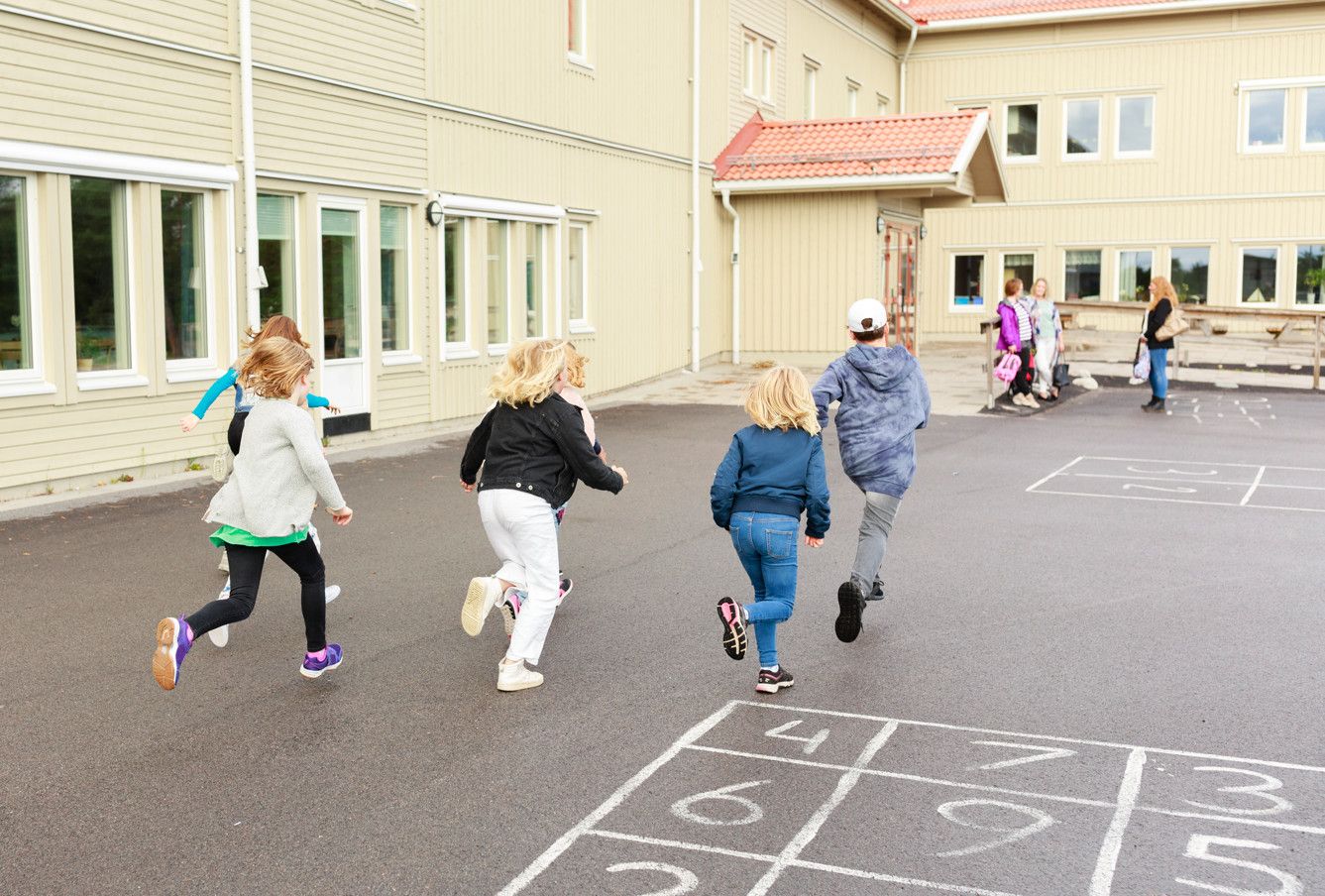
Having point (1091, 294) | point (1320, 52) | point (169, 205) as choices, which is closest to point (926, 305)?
point (1091, 294)

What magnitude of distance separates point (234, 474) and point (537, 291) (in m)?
14.3

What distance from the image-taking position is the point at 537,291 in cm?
2050

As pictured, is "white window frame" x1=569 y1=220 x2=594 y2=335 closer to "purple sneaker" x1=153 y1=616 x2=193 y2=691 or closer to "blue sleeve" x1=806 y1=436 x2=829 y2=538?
"blue sleeve" x1=806 y1=436 x2=829 y2=538

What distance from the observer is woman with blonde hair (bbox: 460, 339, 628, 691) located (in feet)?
21.7

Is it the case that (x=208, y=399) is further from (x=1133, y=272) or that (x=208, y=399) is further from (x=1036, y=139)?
(x=1036, y=139)

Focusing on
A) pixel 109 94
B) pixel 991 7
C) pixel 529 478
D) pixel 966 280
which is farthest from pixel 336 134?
pixel 991 7

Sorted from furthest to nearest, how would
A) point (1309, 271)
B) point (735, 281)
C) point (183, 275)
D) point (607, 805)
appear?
1. point (1309, 271)
2. point (735, 281)
3. point (183, 275)
4. point (607, 805)

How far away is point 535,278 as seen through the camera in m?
20.5

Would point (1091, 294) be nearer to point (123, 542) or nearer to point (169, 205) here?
point (169, 205)

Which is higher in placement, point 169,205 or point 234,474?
point 169,205

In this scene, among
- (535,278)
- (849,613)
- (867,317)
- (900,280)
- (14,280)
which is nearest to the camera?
(849,613)

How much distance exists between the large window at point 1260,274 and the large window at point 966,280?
6.04 m

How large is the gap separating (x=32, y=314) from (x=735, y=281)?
16105 mm

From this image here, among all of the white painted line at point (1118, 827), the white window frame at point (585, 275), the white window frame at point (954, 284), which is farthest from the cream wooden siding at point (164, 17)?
the white window frame at point (954, 284)
